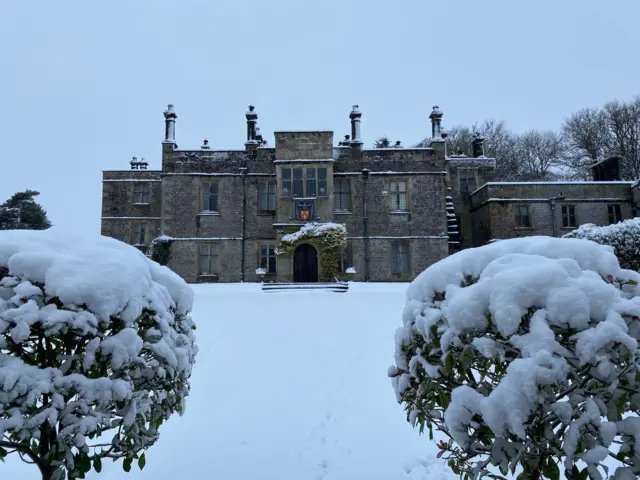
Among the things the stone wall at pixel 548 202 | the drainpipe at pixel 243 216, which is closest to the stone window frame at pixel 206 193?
the drainpipe at pixel 243 216

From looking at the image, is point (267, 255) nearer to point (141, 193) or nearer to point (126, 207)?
point (141, 193)

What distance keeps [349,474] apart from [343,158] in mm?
19715

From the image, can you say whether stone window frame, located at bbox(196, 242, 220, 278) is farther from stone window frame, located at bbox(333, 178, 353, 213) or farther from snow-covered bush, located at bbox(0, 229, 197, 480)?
snow-covered bush, located at bbox(0, 229, 197, 480)

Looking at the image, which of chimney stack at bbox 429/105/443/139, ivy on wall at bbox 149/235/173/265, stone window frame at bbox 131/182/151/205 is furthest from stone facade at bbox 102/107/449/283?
stone window frame at bbox 131/182/151/205

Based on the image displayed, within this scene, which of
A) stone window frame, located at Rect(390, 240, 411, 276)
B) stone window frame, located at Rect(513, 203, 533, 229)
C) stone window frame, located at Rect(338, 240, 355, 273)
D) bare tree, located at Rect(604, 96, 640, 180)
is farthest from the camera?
bare tree, located at Rect(604, 96, 640, 180)

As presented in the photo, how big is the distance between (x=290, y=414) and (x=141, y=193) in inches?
904

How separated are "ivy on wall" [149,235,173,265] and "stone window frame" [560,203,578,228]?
63.6 feet

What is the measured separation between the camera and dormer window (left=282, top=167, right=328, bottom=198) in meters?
22.1

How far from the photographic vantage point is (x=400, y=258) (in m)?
22.8

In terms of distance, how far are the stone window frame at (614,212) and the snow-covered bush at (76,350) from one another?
26.5m

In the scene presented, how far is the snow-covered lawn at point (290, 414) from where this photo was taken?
452 cm

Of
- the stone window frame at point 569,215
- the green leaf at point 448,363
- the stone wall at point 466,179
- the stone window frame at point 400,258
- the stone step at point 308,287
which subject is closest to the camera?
the green leaf at point 448,363

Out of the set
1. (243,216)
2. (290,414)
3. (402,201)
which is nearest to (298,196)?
(243,216)

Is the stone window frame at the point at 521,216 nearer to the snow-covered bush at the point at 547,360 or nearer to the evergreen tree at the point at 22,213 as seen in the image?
the snow-covered bush at the point at 547,360
